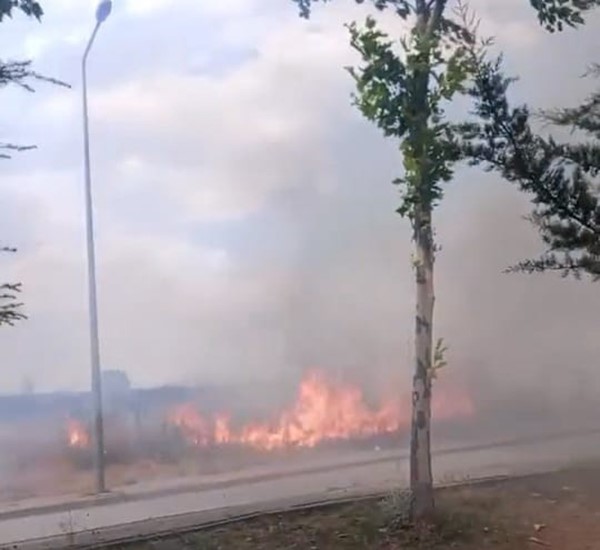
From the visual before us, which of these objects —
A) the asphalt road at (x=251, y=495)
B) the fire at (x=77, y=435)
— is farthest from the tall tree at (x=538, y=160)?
the fire at (x=77, y=435)

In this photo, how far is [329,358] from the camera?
1204cm

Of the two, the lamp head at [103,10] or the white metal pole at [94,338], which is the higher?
the lamp head at [103,10]

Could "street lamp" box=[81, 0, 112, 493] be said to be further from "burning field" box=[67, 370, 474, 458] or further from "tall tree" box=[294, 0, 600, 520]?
"tall tree" box=[294, 0, 600, 520]

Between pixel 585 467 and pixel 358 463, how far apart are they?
249 centimetres

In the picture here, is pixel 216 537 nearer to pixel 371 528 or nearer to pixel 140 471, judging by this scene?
pixel 371 528

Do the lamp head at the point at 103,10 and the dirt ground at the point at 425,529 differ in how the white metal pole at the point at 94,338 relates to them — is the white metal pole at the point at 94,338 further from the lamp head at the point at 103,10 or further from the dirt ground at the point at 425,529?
the dirt ground at the point at 425,529

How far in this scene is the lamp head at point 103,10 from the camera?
10.2 m

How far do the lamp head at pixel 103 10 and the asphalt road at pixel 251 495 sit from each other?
507 cm

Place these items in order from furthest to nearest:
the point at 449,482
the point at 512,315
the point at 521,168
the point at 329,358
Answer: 1. the point at 512,315
2. the point at 329,358
3. the point at 449,482
4. the point at 521,168

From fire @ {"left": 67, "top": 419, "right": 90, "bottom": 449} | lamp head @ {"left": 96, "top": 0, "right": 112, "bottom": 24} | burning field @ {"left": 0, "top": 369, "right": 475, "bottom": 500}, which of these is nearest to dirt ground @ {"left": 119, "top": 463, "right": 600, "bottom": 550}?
burning field @ {"left": 0, "top": 369, "right": 475, "bottom": 500}

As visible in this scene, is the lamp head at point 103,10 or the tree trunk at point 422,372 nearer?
the tree trunk at point 422,372

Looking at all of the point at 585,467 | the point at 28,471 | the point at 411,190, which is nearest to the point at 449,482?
the point at 585,467

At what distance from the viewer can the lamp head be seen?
33.6 feet

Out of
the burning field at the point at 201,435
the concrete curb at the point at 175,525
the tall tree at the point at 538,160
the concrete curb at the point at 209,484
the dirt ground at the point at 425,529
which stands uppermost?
the tall tree at the point at 538,160
